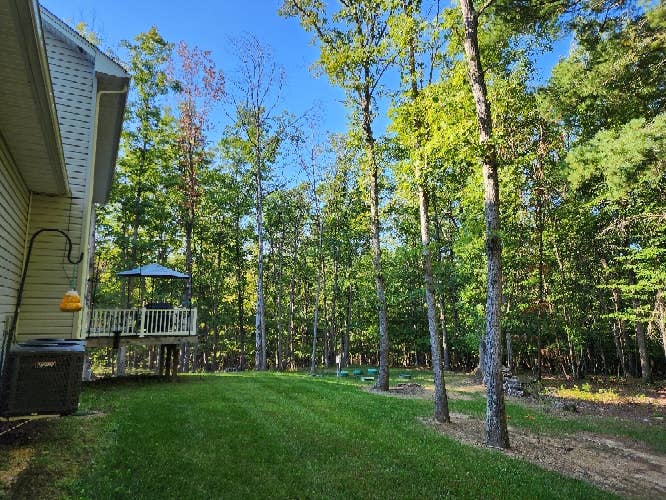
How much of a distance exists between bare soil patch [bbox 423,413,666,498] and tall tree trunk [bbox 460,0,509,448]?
1.64 feet

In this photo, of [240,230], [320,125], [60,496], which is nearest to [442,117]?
[60,496]

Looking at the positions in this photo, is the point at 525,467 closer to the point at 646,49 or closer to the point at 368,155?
the point at 368,155

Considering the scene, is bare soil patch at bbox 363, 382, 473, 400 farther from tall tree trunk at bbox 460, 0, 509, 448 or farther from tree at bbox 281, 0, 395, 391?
tall tree trunk at bbox 460, 0, 509, 448

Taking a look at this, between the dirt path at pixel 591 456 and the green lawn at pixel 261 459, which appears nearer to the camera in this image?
the green lawn at pixel 261 459

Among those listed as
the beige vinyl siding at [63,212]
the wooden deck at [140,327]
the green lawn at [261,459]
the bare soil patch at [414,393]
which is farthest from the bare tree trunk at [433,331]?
the wooden deck at [140,327]

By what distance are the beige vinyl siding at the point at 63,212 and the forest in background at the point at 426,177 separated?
20.6ft

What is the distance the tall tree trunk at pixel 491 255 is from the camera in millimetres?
6551

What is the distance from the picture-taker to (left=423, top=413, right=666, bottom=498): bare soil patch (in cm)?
525

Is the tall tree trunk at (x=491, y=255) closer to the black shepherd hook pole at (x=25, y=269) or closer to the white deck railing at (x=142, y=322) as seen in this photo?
the black shepherd hook pole at (x=25, y=269)

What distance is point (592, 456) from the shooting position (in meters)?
6.45

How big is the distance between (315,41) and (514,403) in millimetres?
12693

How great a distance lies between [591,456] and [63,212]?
10066mm

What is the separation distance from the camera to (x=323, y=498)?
12.7 feet

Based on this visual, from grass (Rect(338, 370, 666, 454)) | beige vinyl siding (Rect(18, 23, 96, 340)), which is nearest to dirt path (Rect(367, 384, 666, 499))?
grass (Rect(338, 370, 666, 454))
